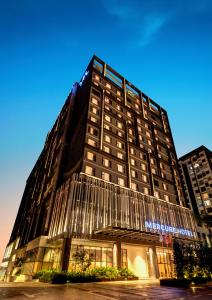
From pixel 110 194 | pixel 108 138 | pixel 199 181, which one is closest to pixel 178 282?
pixel 110 194

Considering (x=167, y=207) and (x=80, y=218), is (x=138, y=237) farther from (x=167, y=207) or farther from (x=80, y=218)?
(x=167, y=207)

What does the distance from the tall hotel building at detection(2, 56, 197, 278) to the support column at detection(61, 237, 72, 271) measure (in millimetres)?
108

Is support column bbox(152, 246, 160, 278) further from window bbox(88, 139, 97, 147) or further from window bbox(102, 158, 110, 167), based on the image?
window bbox(88, 139, 97, 147)

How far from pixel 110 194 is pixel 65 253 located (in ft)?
36.0

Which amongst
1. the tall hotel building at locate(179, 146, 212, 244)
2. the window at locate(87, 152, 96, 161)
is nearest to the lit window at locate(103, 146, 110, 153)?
the window at locate(87, 152, 96, 161)

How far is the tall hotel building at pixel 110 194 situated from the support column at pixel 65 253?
0.11m

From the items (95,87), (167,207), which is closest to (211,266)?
(167,207)

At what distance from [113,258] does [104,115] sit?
94.2 ft

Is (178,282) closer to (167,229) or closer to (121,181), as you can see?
(167,229)

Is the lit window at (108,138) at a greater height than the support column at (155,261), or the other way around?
the lit window at (108,138)

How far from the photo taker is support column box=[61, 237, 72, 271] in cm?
2314

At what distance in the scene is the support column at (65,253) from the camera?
23141 mm

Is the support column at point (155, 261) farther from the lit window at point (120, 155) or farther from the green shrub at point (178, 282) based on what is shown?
the lit window at point (120, 155)

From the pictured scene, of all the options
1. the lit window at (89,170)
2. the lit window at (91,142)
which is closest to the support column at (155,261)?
the lit window at (89,170)
